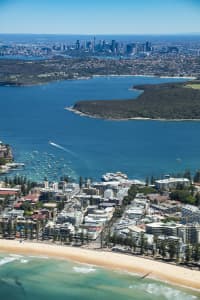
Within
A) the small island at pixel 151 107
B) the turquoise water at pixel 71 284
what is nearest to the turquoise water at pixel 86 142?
the small island at pixel 151 107

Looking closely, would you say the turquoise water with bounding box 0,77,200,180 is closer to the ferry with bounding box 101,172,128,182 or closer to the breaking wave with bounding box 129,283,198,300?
the ferry with bounding box 101,172,128,182

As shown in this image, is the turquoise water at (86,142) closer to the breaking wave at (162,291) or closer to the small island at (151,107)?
the small island at (151,107)

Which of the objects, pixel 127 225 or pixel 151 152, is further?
pixel 151 152

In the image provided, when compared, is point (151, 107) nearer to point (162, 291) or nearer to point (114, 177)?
point (114, 177)

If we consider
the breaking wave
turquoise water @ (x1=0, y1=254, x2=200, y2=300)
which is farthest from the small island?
the breaking wave

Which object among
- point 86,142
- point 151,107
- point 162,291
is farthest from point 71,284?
point 151,107

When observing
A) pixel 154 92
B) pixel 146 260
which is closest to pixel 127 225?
pixel 146 260

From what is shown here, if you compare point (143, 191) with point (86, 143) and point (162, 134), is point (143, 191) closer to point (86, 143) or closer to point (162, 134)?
point (86, 143)

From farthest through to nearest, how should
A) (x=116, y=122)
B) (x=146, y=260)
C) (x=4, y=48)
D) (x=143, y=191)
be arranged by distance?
1. (x=4, y=48)
2. (x=116, y=122)
3. (x=143, y=191)
4. (x=146, y=260)
